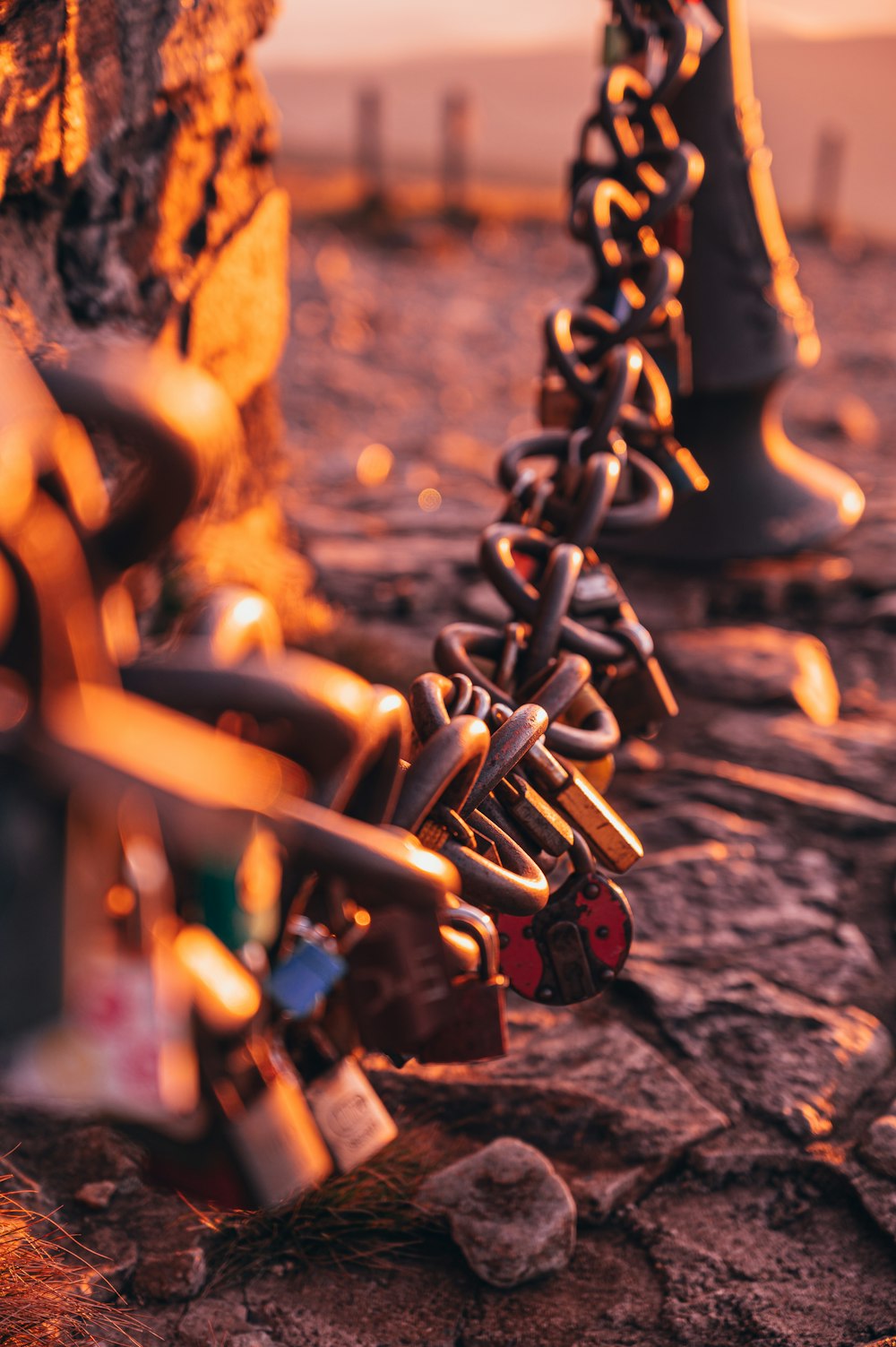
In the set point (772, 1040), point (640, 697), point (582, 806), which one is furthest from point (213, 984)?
point (772, 1040)

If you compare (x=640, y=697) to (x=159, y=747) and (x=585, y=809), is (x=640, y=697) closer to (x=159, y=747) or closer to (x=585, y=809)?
(x=585, y=809)

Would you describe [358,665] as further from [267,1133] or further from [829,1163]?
[267,1133]

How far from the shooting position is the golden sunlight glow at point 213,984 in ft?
2.03

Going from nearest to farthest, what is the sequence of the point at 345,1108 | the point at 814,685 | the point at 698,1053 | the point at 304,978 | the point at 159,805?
1. the point at 159,805
2. the point at 304,978
3. the point at 345,1108
4. the point at 698,1053
5. the point at 814,685

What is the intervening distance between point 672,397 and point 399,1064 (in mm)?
1898

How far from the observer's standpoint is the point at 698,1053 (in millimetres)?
1632

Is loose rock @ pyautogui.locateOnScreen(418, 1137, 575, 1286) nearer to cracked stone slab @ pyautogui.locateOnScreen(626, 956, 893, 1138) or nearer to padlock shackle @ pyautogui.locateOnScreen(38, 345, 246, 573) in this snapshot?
cracked stone slab @ pyautogui.locateOnScreen(626, 956, 893, 1138)

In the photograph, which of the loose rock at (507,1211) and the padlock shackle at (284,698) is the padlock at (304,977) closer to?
the padlock shackle at (284,698)

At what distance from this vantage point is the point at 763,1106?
1.54 meters

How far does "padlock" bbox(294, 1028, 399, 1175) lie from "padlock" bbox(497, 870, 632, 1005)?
216 mm

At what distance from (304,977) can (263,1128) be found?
130 millimetres

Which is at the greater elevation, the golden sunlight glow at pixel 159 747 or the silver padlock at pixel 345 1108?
the golden sunlight glow at pixel 159 747

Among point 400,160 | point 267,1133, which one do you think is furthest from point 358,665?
point 400,160

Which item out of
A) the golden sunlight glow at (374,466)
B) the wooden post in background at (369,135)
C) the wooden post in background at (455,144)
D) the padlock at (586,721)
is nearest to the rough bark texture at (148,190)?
the padlock at (586,721)
